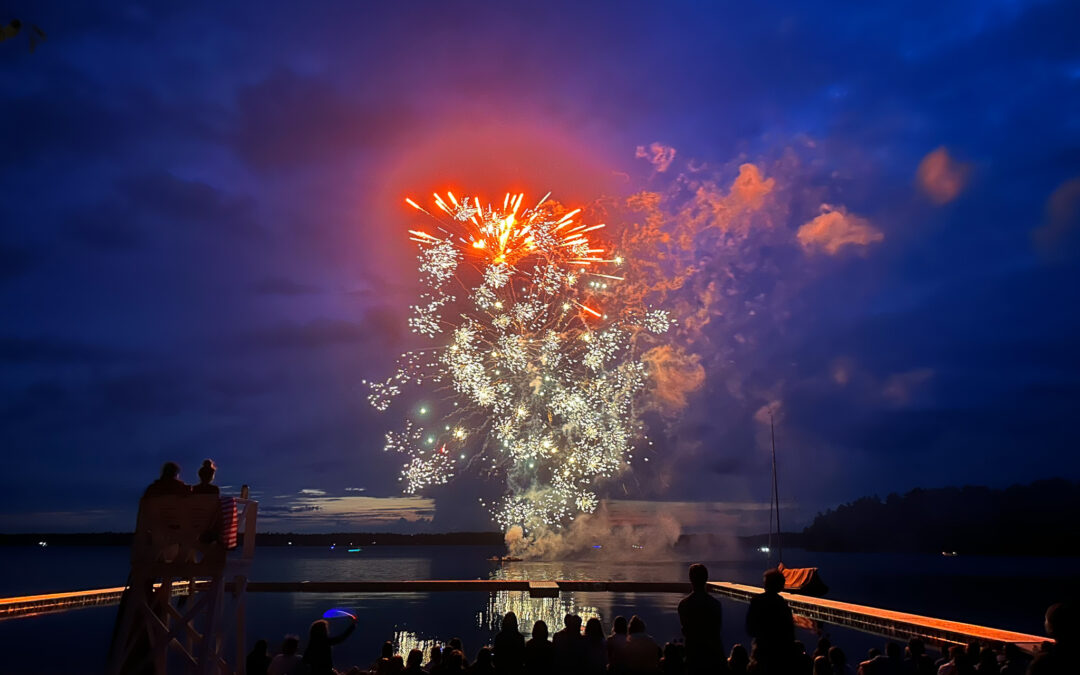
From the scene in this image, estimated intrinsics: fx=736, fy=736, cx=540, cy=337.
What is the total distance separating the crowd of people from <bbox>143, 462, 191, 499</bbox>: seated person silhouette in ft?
6.86

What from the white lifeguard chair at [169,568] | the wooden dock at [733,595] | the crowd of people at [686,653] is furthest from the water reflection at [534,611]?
the white lifeguard chair at [169,568]

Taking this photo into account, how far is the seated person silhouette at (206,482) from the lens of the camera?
829 centimetres

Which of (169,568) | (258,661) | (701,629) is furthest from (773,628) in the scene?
(258,661)

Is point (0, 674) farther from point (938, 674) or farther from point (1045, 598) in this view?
point (1045, 598)

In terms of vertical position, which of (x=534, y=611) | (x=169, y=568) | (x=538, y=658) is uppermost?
(x=169, y=568)

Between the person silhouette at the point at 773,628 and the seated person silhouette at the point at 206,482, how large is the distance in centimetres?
586

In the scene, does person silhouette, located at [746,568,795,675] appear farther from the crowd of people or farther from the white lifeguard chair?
the white lifeguard chair

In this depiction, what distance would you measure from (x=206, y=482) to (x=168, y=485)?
0.44 meters

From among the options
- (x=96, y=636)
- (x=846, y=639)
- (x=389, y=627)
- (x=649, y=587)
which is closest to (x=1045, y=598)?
(x=649, y=587)

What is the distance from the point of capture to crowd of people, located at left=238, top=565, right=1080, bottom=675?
667cm

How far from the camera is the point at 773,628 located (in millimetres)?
6746

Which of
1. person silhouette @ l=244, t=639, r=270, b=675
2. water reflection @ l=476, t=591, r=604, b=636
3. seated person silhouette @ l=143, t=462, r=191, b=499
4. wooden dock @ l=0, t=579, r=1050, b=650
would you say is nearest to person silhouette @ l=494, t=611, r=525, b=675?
person silhouette @ l=244, t=639, r=270, b=675

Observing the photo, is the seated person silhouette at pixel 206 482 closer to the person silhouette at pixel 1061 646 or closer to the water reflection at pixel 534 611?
the person silhouette at pixel 1061 646

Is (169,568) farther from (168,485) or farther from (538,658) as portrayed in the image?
→ (538,658)
